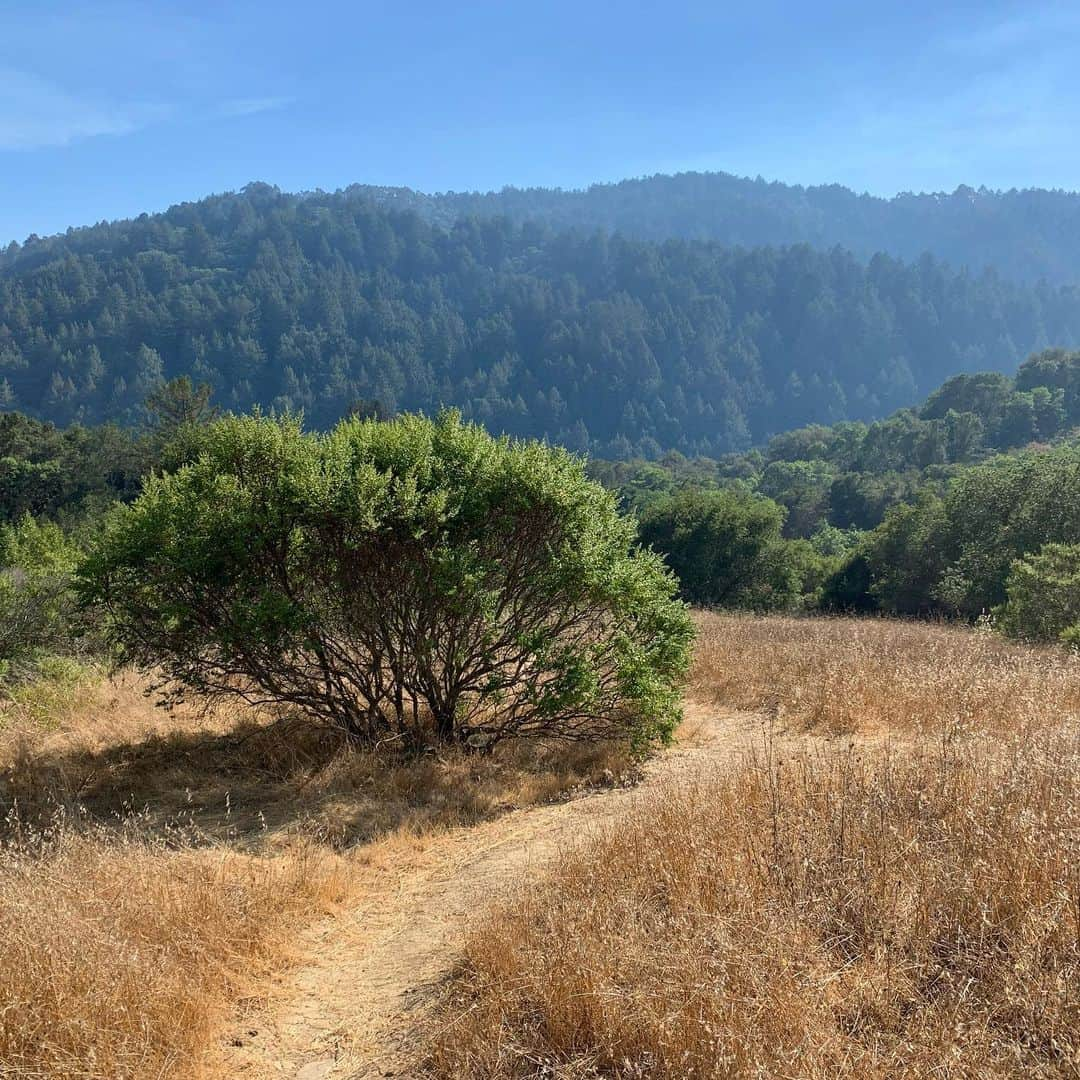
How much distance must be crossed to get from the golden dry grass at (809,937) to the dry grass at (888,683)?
166 cm

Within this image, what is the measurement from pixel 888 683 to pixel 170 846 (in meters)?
7.15

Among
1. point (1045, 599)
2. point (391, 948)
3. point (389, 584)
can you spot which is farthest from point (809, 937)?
point (1045, 599)

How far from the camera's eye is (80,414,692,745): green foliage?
278 inches

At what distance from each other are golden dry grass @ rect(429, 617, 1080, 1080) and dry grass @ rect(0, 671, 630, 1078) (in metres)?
1.26

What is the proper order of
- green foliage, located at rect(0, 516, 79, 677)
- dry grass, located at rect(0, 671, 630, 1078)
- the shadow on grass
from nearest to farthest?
dry grass, located at rect(0, 671, 630, 1078)
the shadow on grass
green foliage, located at rect(0, 516, 79, 677)

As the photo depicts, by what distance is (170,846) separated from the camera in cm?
570

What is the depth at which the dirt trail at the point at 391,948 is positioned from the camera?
3518mm

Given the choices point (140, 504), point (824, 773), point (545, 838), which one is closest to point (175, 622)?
point (140, 504)

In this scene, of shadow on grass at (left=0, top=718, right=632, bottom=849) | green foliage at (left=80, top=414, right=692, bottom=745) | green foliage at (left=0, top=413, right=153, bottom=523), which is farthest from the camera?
green foliage at (left=0, top=413, right=153, bottom=523)

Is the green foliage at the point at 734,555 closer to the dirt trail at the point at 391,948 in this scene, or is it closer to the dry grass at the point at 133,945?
the dirt trail at the point at 391,948

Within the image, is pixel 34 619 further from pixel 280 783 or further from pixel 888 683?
pixel 888 683

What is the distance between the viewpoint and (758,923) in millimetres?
3402

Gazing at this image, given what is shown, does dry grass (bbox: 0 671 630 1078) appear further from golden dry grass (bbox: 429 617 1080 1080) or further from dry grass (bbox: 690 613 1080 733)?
dry grass (bbox: 690 613 1080 733)

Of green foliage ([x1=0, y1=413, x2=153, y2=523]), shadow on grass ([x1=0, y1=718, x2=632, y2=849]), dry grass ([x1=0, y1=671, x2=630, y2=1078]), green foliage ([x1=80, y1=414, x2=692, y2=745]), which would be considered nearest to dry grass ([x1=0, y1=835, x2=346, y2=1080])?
dry grass ([x1=0, y1=671, x2=630, y2=1078])
